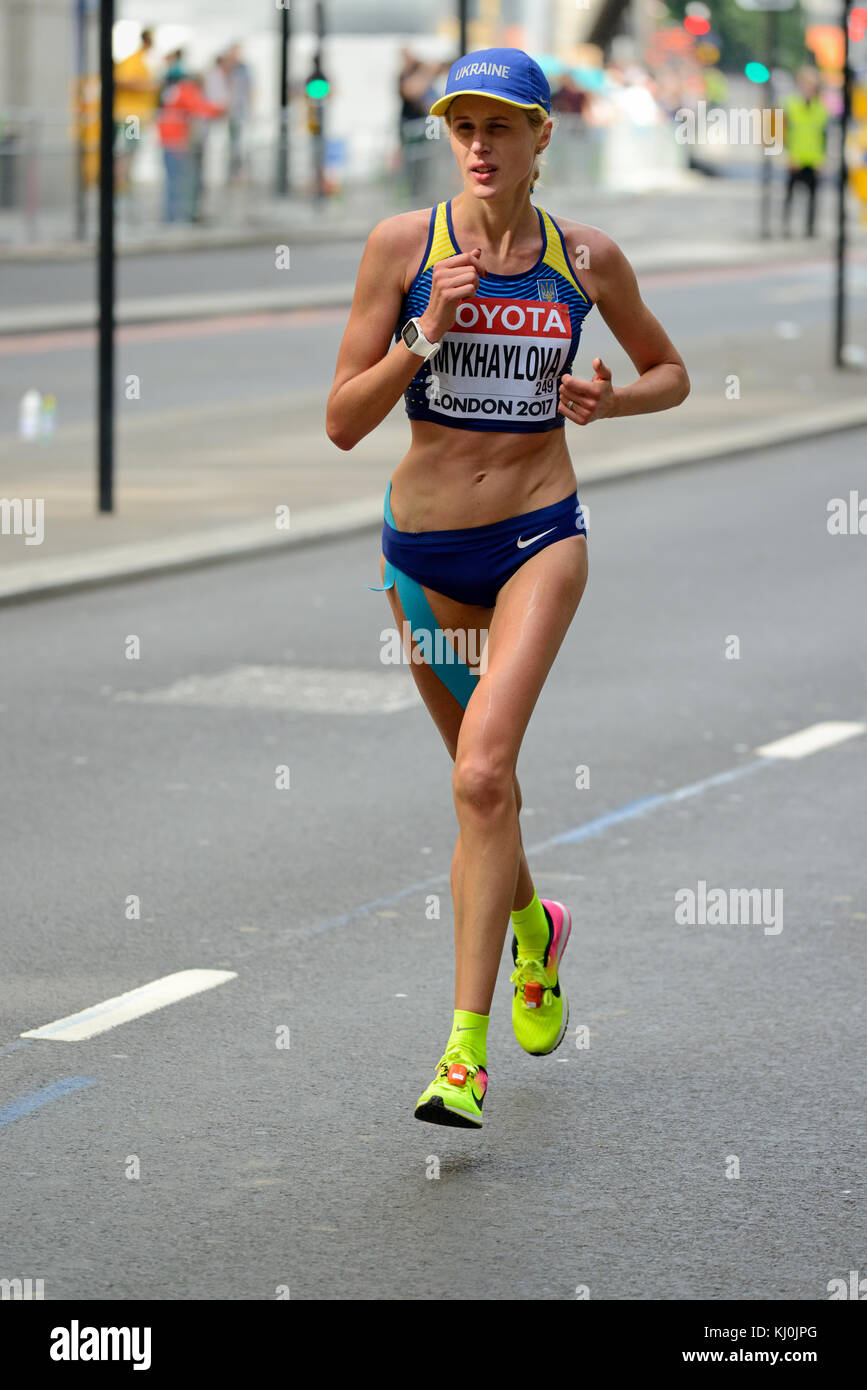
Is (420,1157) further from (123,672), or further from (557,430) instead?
(123,672)

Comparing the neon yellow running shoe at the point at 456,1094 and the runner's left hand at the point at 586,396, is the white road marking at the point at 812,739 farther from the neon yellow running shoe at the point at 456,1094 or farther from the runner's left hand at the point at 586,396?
the neon yellow running shoe at the point at 456,1094

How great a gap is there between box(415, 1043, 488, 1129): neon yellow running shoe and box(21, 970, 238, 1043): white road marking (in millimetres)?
1124

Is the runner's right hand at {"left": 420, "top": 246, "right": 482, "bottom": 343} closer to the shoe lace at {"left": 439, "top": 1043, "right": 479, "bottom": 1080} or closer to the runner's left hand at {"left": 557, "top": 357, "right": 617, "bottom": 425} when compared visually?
the runner's left hand at {"left": 557, "top": 357, "right": 617, "bottom": 425}

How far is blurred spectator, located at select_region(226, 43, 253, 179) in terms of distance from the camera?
38.3m

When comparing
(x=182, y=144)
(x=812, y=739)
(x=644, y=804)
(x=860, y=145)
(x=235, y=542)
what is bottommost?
(x=644, y=804)

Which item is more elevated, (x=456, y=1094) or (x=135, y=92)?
(x=135, y=92)

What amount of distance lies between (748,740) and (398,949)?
3065mm

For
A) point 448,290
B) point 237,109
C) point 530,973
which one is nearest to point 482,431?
point 448,290

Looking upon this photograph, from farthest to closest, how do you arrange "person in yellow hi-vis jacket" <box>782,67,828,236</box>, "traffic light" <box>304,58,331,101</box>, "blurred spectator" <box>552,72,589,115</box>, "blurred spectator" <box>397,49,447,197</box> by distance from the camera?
"blurred spectator" <box>552,72,589,115</box> < "person in yellow hi-vis jacket" <box>782,67,828,236</box> < "blurred spectator" <box>397,49,447,197</box> < "traffic light" <box>304,58,331,101</box>

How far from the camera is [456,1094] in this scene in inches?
207

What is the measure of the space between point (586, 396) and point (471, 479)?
0.33 m

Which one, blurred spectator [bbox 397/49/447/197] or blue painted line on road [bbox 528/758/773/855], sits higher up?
blurred spectator [bbox 397/49/447/197]

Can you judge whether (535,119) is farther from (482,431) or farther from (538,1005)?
(538,1005)

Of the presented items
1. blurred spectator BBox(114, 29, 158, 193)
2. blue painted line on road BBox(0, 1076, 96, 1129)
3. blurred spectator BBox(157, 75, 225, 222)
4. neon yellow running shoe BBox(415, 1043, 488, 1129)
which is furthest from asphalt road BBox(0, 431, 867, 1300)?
blurred spectator BBox(114, 29, 158, 193)
